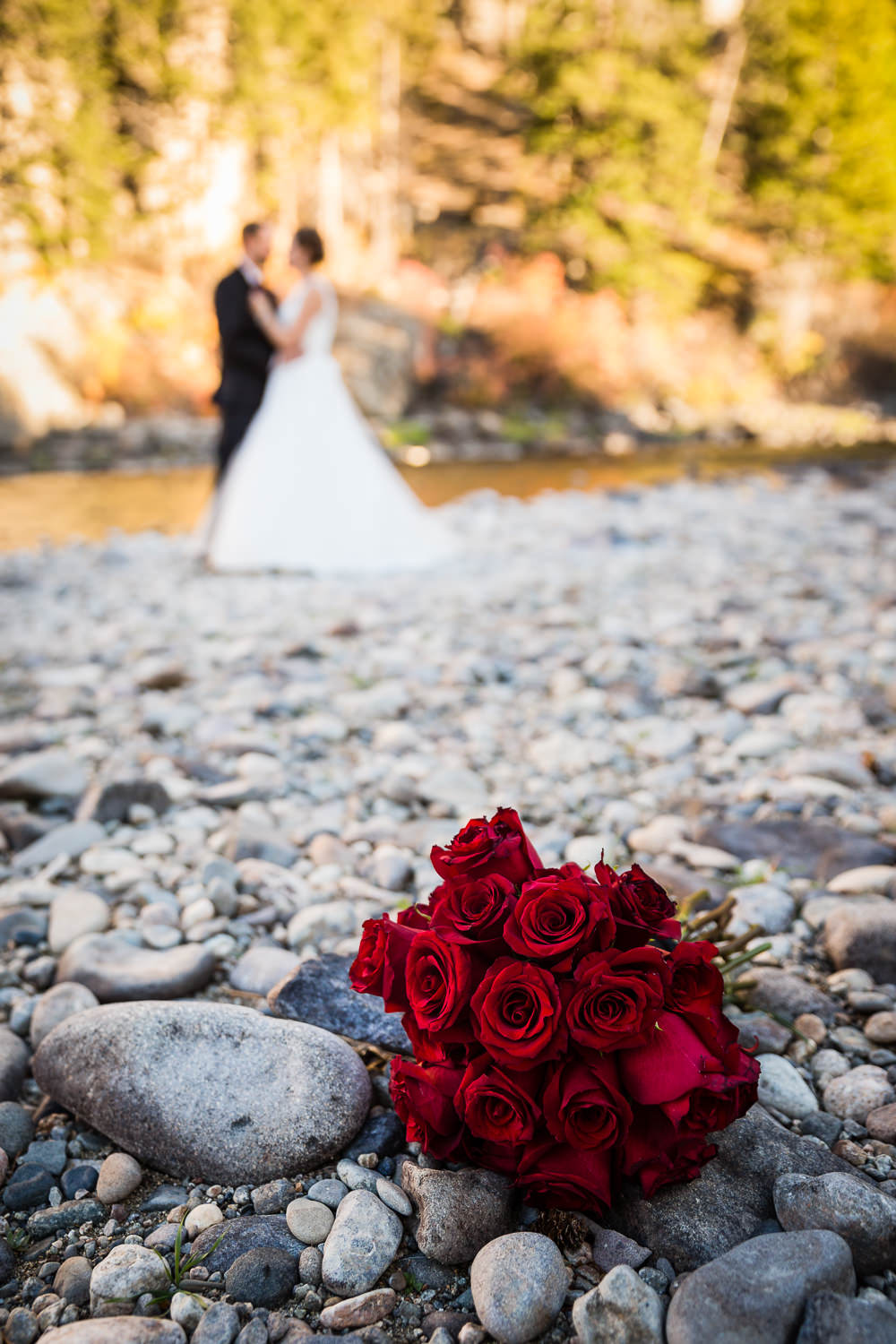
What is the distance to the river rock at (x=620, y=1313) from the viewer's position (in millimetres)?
1281

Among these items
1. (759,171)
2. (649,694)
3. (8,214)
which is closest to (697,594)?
(649,694)

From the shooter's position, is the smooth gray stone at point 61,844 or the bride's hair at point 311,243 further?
the bride's hair at point 311,243

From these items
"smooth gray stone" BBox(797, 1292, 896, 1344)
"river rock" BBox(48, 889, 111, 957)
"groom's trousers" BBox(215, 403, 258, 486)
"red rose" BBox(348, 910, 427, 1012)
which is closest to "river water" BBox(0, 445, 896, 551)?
"groom's trousers" BBox(215, 403, 258, 486)

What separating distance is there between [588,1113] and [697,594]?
4.71 meters

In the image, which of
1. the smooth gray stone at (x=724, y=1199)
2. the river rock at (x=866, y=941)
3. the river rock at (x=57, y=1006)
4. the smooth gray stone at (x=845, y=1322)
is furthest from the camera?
the river rock at (x=866, y=941)

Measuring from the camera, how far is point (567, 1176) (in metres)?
1.39

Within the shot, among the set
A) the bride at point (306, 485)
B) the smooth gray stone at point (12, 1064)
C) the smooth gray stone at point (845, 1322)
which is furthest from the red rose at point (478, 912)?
the bride at point (306, 485)

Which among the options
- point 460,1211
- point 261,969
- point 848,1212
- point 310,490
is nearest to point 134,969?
point 261,969

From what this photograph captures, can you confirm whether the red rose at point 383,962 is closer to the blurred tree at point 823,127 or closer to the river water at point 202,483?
the river water at point 202,483

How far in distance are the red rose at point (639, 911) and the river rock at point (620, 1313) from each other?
1.56ft

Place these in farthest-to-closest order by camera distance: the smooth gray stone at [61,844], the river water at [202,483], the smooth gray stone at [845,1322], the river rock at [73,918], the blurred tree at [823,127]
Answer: the blurred tree at [823,127] < the river water at [202,483] < the smooth gray stone at [61,844] < the river rock at [73,918] < the smooth gray stone at [845,1322]

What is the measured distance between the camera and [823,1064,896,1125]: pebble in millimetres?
1738

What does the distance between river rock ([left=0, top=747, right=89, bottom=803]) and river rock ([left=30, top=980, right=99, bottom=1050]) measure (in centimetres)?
118

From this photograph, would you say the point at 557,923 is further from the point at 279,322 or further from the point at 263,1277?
the point at 279,322
